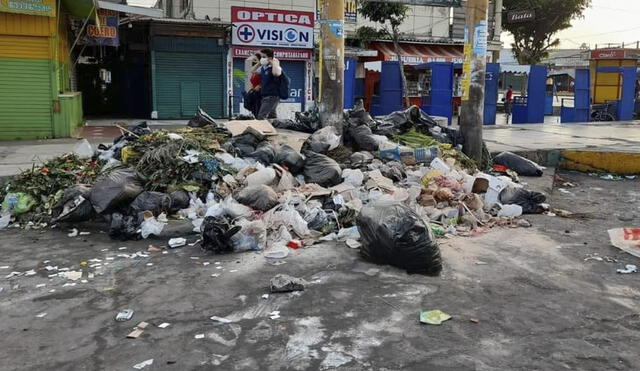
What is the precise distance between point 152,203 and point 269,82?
437 cm

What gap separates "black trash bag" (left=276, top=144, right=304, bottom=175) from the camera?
707 centimetres

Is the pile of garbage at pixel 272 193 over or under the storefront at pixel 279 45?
under

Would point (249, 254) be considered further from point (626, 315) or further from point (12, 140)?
point (12, 140)

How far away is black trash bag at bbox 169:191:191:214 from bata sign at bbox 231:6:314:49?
1310 centimetres

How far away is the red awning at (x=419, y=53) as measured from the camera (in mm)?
22359

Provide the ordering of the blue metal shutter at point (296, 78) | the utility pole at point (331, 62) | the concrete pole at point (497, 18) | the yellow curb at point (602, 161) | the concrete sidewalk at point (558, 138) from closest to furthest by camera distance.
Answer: the utility pole at point (331, 62) < the yellow curb at point (602, 161) < the concrete sidewalk at point (558, 138) < the blue metal shutter at point (296, 78) < the concrete pole at point (497, 18)

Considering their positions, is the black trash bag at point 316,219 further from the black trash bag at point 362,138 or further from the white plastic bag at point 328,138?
the black trash bag at point 362,138

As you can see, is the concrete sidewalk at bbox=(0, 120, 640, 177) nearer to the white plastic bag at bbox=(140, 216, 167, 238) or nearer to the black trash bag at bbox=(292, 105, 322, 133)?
the white plastic bag at bbox=(140, 216, 167, 238)

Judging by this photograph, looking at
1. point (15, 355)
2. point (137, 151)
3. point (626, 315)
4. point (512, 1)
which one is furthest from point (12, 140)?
point (512, 1)

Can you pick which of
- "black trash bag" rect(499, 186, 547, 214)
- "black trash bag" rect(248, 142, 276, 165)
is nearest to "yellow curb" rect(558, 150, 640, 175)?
"black trash bag" rect(499, 186, 547, 214)

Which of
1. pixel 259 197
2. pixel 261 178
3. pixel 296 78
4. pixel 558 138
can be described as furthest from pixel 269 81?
pixel 296 78

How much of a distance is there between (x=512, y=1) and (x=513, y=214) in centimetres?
2592

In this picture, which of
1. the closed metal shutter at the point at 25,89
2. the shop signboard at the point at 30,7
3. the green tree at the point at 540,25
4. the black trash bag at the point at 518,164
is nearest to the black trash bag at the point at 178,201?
the black trash bag at the point at 518,164

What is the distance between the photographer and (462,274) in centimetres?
466
